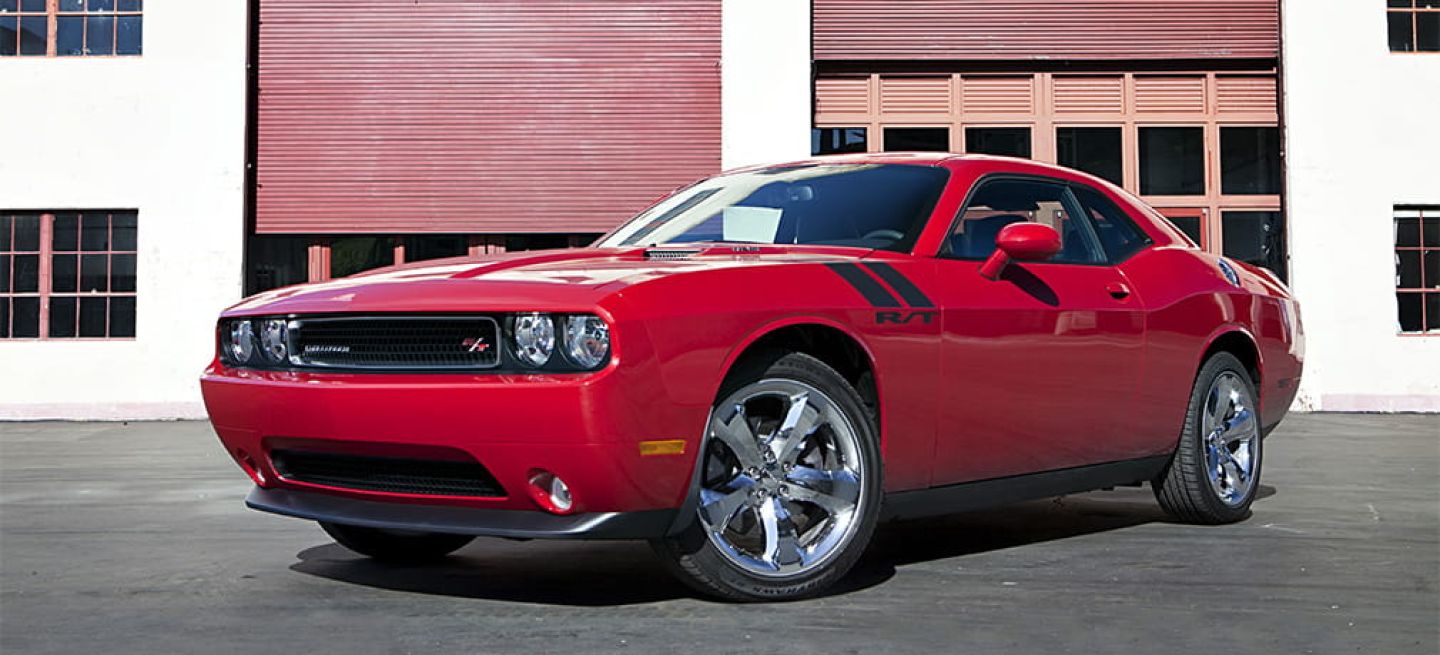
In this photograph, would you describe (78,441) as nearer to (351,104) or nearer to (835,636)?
(351,104)

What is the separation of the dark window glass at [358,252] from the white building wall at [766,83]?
3.65 meters

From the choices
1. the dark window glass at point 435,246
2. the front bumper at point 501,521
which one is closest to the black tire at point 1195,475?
the front bumper at point 501,521

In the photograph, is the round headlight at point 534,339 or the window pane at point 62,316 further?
the window pane at point 62,316

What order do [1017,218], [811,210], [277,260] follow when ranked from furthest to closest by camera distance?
[277,260], [1017,218], [811,210]

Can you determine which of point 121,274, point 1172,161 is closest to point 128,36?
point 121,274

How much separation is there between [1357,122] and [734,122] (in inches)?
253

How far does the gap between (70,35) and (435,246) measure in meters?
4.42

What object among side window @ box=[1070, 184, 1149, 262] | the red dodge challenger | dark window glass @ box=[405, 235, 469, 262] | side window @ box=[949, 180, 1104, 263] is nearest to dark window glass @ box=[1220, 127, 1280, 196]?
dark window glass @ box=[405, 235, 469, 262]

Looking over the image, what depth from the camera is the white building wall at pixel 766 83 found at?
15547 millimetres

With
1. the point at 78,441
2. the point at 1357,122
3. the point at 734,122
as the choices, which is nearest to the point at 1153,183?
the point at 1357,122

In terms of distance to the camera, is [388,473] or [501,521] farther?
[388,473]

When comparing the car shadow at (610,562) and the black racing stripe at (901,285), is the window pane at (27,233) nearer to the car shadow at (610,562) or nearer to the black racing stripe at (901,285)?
the car shadow at (610,562)

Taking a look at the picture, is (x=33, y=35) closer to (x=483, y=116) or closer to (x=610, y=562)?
(x=483, y=116)

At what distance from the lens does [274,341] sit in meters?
4.22
